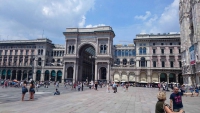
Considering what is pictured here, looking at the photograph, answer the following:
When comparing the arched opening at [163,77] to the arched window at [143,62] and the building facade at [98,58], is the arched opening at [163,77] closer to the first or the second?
the building facade at [98,58]

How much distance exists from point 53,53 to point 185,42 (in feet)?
191

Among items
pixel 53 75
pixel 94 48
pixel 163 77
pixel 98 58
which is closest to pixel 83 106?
pixel 98 58

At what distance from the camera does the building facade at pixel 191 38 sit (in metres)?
35.0

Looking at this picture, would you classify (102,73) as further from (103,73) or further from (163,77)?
(163,77)

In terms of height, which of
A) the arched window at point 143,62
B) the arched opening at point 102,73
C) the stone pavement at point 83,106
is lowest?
the stone pavement at point 83,106

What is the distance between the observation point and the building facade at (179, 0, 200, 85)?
34969 millimetres

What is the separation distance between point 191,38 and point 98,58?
31590 mm

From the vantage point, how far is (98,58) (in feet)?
199

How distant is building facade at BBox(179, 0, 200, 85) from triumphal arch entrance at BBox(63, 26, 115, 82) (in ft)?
84.8

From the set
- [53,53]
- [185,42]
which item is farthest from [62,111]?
[53,53]

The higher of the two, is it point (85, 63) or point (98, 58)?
point (98, 58)

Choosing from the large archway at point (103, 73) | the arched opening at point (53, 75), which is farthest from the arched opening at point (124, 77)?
→ the arched opening at point (53, 75)

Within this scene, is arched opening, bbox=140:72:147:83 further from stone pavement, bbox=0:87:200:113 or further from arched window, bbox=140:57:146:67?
stone pavement, bbox=0:87:200:113

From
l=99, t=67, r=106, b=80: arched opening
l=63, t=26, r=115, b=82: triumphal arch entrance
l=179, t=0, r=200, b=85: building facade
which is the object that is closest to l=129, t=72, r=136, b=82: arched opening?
l=63, t=26, r=115, b=82: triumphal arch entrance
